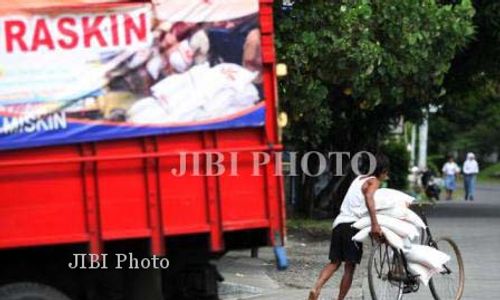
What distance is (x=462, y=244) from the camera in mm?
Result: 15469

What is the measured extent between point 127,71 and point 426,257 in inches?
163

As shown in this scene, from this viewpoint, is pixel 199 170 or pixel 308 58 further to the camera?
pixel 308 58

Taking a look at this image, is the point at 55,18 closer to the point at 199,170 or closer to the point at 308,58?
the point at 199,170

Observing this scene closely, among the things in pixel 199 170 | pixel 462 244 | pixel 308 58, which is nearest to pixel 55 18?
pixel 199 170

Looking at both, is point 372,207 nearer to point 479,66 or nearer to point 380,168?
point 380,168

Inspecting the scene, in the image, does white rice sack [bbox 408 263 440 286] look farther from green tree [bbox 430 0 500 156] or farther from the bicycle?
green tree [bbox 430 0 500 156]

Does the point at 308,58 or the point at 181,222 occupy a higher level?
the point at 308,58

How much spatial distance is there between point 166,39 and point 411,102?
56.5ft

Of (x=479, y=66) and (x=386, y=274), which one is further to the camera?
(x=479, y=66)

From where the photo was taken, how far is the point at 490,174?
221 feet

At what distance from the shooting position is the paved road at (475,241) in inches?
414

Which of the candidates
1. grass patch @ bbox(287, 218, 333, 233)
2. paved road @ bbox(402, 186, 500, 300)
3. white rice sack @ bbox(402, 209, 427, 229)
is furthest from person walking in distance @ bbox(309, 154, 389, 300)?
grass patch @ bbox(287, 218, 333, 233)

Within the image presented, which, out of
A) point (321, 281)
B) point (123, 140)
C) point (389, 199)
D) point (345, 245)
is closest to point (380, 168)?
point (389, 199)

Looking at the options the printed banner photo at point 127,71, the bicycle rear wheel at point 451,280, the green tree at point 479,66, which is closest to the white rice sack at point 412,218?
the bicycle rear wheel at point 451,280
